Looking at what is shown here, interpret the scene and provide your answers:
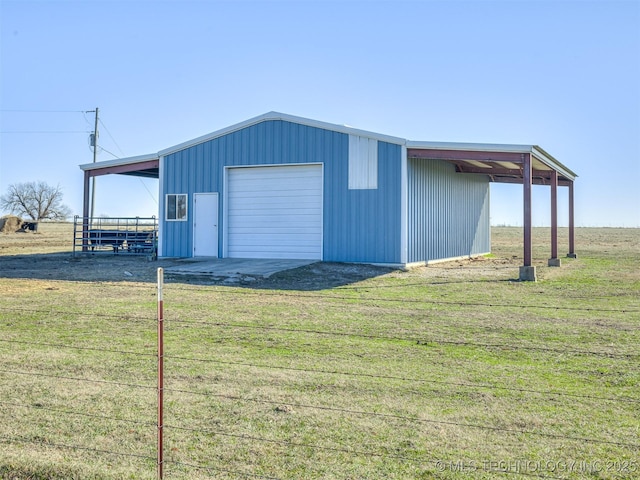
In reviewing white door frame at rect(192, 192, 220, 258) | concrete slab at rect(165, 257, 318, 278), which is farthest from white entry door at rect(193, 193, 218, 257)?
concrete slab at rect(165, 257, 318, 278)

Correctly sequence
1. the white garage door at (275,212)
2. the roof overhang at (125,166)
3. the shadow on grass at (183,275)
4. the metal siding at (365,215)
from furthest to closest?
1. the roof overhang at (125,166)
2. the white garage door at (275,212)
3. the metal siding at (365,215)
4. the shadow on grass at (183,275)

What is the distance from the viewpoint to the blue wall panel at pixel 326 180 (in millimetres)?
17141

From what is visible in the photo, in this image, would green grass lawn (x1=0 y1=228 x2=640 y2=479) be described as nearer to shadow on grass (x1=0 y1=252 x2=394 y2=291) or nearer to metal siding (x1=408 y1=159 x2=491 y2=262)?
shadow on grass (x1=0 y1=252 x2=394 y2=291)

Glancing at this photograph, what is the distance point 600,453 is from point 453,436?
0.95m

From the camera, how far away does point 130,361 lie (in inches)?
253

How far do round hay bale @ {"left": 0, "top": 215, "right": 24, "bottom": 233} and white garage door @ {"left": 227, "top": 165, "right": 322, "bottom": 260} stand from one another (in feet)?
93.5

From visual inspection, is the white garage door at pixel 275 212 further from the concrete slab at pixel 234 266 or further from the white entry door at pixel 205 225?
the concrete slab at pixel 234 266

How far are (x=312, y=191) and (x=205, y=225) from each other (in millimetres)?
3910

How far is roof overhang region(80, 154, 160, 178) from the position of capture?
21.3 meters

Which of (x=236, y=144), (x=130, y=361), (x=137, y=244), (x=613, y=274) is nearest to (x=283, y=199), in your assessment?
(x=236, y=144)

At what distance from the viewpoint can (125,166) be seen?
72.5 ft

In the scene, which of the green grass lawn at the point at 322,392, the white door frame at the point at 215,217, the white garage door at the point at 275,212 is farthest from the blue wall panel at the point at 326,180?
the green grass lawn at the point at 322,392

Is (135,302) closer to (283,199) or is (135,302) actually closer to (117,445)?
(117,445)

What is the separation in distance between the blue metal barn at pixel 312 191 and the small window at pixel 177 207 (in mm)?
33
